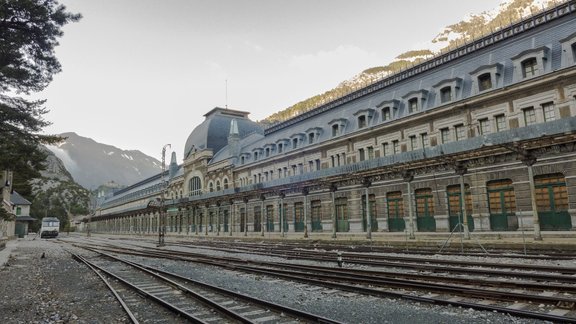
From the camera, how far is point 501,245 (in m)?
18.3

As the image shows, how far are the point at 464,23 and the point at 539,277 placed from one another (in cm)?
9523

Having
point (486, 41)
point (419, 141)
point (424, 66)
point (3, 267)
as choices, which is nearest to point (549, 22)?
point (486, 41)

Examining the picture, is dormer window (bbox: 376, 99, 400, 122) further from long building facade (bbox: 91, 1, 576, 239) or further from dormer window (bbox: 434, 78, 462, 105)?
dormer window (bbox: 434, 78, 462, 105)

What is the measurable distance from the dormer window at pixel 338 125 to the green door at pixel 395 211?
8.76 m

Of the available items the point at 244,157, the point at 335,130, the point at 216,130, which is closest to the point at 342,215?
the point at 335,130

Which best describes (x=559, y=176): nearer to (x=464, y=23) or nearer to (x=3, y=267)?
(x=3, y=267)

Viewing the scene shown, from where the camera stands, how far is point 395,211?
30.0 meters

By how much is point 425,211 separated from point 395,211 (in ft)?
8.56

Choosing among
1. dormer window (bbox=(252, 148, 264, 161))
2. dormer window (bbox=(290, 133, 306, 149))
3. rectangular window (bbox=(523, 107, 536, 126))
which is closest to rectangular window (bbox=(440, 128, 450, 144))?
rectangular window (bbox=(523, 107, 536, 126))

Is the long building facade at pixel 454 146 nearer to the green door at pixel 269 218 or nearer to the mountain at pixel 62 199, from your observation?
the green door at pixel 269 218

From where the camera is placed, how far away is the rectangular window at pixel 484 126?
2505 centimetres

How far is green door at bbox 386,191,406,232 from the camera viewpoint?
29500mm

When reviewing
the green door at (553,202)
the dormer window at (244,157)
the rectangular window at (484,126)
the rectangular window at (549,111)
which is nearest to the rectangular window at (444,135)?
the rectangular window at (484,126)

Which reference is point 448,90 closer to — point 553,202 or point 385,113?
point 385,113
